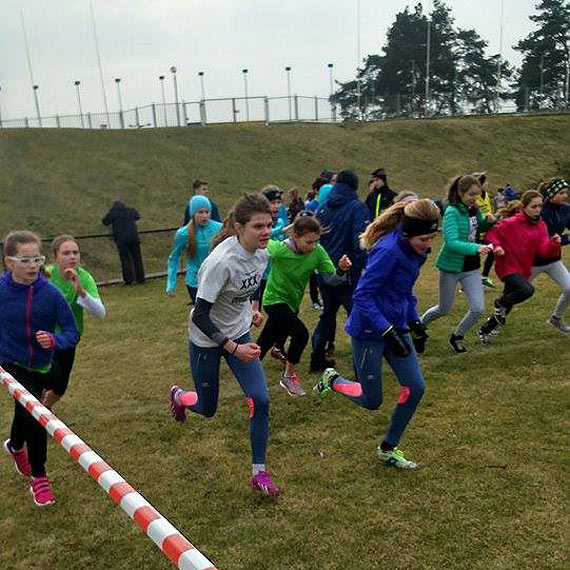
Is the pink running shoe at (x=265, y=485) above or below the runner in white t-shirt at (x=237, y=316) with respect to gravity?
below

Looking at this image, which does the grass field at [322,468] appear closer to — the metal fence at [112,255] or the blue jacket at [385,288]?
the blue jacket at [385,288]

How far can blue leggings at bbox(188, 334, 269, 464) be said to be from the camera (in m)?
4.05

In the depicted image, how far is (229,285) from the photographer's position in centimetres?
400

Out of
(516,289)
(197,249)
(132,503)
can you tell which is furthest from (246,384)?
(516,289)

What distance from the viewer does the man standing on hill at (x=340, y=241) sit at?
6508 millimetres

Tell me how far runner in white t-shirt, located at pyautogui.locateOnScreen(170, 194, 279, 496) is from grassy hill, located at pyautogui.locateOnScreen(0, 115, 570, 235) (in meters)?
17.6

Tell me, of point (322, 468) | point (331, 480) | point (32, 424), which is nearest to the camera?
point (32, 424)

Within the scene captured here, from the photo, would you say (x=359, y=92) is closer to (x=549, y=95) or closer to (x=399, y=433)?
(x=549, y=95)

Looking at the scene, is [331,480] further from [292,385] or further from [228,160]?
[228,160]

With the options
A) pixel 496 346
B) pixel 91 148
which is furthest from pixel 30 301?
pixel 91 148

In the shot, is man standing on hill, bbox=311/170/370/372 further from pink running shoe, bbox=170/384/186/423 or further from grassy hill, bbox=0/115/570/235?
grassy hill, bbox=0/115/570/235

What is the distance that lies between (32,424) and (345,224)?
3826mm

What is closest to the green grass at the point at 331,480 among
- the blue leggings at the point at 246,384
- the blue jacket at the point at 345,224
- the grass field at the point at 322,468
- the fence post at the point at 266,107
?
the grass field at the point at 322,468

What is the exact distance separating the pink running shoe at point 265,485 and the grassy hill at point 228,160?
58.8 ft
